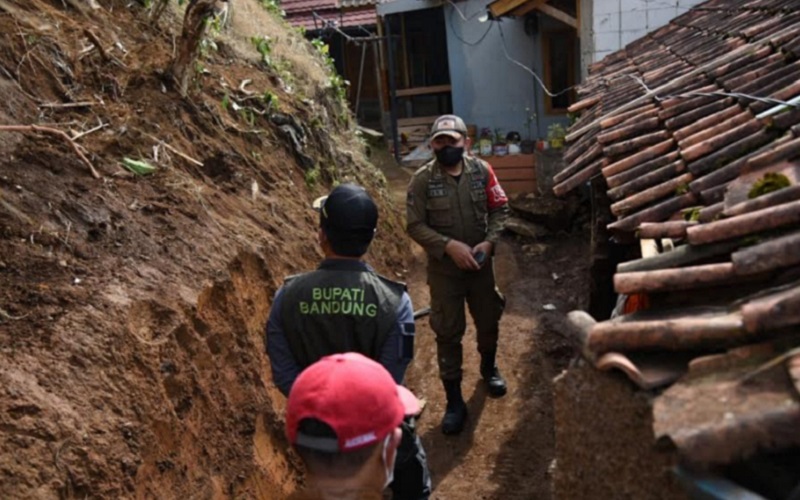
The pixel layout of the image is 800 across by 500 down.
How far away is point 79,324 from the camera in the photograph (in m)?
3.75

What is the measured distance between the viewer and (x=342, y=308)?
10.2 feet

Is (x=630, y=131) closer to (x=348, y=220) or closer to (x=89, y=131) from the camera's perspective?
(x=348, y=220)

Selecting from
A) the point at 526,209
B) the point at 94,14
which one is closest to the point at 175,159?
the point at 94,14

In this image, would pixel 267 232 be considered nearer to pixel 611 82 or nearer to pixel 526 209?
pixel 611 82

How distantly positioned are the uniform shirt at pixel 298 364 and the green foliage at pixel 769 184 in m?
1.46

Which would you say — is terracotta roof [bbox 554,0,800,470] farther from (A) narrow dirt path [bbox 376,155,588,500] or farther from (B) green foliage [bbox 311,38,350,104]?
(B) green foliage [bbox 311,38,350,104]

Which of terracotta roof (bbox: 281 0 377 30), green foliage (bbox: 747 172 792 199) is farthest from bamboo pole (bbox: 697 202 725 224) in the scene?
terracotta roof (bbox: 281 0 377 30)

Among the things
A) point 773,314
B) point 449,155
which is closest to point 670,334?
point 773,314

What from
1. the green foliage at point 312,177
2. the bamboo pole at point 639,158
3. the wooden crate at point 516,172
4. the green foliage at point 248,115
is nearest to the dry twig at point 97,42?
the green foliage at point 248,115

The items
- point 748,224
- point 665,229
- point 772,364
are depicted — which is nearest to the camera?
point 772,364

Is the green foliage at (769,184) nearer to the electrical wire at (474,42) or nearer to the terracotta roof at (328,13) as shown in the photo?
the electrical wire at (474,42)

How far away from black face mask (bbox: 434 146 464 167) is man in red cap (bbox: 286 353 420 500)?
11.9 feet

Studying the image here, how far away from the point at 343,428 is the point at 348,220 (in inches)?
57.0

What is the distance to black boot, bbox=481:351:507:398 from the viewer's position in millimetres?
6074
